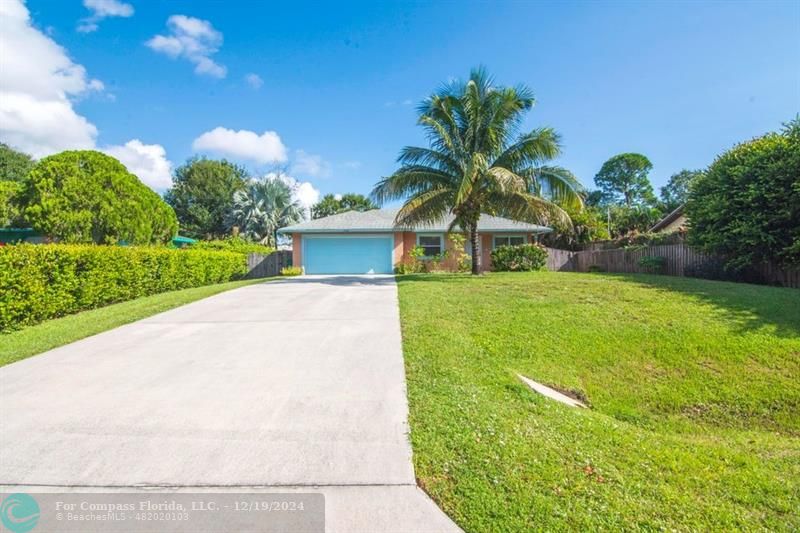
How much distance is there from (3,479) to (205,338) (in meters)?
3.73

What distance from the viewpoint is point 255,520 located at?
2.22 meters

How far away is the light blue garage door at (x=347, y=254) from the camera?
19125 millimetres

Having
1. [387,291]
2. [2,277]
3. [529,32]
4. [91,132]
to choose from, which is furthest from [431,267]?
[91,132]

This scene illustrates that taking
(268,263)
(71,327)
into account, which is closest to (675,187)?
(268,263)

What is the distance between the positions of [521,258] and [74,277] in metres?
16.1

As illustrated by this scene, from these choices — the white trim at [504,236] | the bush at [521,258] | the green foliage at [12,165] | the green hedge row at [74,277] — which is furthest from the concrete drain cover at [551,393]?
the green foliage at [12,165]

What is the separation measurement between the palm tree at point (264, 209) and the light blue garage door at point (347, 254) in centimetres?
1126

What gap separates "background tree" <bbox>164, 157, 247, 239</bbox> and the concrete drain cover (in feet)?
126

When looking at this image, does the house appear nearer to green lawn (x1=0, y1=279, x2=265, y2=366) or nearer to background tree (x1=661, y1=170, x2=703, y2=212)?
green lawn (x1=0, y1=279, x2=265, y2=366)

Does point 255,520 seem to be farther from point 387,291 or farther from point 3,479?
point 387,291

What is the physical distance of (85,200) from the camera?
1700 cm

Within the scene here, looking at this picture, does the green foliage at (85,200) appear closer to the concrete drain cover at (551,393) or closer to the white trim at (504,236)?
the white trim at (504,236)

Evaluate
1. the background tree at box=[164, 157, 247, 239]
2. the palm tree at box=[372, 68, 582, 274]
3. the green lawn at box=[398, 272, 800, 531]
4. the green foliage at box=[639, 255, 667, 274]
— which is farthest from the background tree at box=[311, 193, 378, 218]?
the green lawn at box=[398, 272, 800, 531]

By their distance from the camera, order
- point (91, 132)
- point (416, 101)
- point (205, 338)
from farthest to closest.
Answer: point (91, 132), point (416, 101), point (205, 338)
